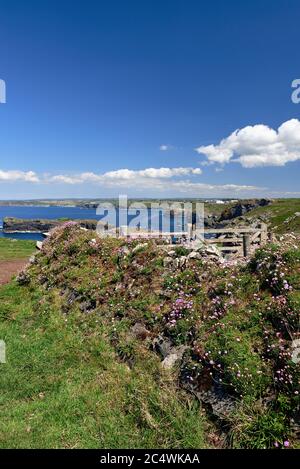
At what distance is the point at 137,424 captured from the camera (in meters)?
6.35

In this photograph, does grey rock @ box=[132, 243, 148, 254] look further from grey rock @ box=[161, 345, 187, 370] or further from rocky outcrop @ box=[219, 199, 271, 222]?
rocky outcrop @ box=[219, 199, 271, 222]

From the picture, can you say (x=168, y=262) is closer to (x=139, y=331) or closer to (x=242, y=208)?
(x=139, y=331)

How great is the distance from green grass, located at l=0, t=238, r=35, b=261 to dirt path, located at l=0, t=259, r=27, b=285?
5.71 feet

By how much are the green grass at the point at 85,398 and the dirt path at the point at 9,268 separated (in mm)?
8883

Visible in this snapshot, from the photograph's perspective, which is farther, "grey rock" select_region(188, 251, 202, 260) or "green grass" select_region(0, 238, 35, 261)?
"green grass" select_region(0, 238, 35, 261)

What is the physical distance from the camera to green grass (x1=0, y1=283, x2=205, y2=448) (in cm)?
605

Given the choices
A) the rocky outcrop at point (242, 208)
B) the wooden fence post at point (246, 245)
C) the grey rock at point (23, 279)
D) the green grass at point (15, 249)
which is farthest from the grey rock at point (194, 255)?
the rocky outcrop at point (242, 208)

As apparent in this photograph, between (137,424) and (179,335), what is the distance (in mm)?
2422

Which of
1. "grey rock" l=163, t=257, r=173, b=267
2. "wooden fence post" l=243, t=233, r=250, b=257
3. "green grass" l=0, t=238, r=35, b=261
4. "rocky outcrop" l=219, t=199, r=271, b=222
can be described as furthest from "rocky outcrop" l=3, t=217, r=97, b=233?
"grey rock" l=163, t=257, r=173, b=267

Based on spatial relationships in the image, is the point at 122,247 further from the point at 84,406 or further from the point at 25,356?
the point at 84,406

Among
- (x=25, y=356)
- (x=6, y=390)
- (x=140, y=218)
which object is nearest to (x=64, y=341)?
(x=25, y=356)

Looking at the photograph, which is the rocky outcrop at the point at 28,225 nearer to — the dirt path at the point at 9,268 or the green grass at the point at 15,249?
the green grass at the point at 15,249

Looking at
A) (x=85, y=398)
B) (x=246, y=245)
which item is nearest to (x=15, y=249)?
(x=246, y=245)

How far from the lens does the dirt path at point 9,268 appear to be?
18.8m
